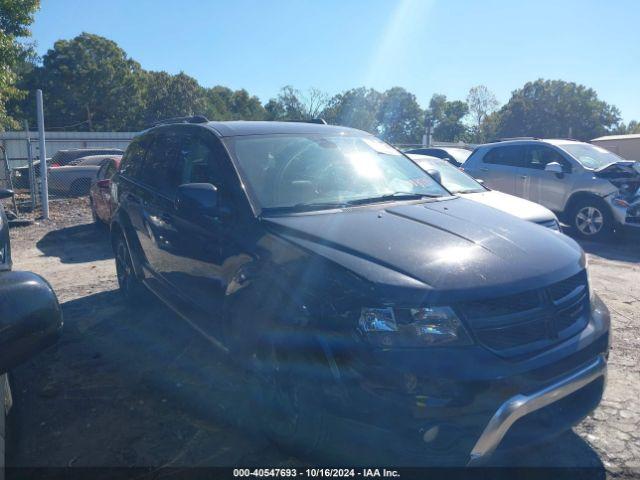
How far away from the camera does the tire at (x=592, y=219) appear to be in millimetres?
8539

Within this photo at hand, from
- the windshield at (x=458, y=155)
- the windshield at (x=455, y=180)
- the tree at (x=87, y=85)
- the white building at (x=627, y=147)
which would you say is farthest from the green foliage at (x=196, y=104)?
the windshield at (x=455, y=180)

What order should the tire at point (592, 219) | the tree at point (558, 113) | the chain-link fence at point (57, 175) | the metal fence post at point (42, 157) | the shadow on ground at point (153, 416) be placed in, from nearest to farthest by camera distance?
the shadow on ground at point (153, 416) < the tire at point (592, 219) < the metal fence post at point (42, 157) < the chain-link fence at point (57, 175) < the tree at point (558, 113)

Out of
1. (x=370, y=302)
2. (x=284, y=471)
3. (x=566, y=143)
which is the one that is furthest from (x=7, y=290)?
(x=566, y=143)

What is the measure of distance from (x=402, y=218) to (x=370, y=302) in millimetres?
937

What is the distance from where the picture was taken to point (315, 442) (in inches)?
96.9

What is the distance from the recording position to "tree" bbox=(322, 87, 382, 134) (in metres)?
49.6

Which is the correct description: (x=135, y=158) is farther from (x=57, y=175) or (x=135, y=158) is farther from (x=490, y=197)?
(x=57, y=175)

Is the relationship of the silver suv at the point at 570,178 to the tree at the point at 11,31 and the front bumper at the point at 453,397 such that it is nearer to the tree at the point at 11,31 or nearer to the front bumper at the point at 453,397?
the front bumper at the point at 453,397

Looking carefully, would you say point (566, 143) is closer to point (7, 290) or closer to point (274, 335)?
point (274, 335)

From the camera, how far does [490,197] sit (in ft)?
21.4

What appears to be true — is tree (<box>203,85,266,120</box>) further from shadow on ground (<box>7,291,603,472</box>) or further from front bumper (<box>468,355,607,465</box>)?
front bumper (<box>468,355,607,465</box>)

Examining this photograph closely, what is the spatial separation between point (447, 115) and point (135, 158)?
2850 inches

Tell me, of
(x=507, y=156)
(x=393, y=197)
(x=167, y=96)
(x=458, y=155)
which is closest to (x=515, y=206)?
(x=393, y=197)

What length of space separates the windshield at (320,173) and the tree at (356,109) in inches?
1711
